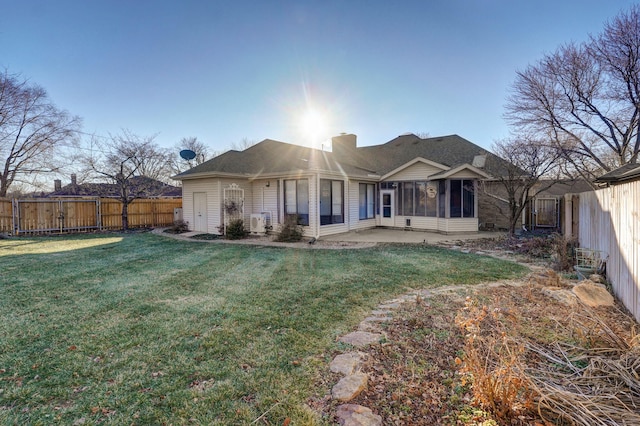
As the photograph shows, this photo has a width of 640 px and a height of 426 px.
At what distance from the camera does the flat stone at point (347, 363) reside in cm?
278

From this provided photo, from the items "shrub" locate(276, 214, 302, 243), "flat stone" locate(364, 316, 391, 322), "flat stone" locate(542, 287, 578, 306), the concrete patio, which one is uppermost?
"shrub" locate(276, 214, 302, 243)

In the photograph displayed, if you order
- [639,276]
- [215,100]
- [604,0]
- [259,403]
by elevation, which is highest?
[604,0]

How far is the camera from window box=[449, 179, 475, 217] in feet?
42.8

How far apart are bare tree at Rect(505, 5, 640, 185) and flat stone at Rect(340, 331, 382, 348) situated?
1380 cm

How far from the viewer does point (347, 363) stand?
2.90 meters

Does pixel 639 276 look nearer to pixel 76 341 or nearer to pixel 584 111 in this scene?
pixel 76 341

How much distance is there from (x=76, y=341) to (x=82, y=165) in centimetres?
1744

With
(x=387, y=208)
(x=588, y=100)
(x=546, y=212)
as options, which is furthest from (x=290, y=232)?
(x=588, y=100)

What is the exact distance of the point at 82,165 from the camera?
54.9 ft

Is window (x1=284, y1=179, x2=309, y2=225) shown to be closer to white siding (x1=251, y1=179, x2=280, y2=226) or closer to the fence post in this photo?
white siding (x1=251, y1=179, x2=280, y2=226)

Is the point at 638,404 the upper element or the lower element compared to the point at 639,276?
lower

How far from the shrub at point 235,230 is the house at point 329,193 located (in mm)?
552

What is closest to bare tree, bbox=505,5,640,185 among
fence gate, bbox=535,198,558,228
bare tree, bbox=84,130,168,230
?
fence gate, bbox=535,198,558,228

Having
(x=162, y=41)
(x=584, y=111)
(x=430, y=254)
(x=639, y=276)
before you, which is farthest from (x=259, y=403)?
(x=584, y=111)
